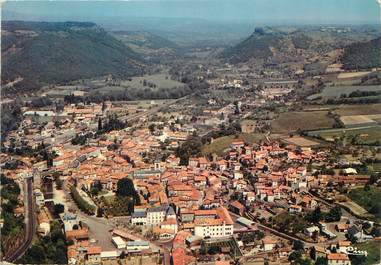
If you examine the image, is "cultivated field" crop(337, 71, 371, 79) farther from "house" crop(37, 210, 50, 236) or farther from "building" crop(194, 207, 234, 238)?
"house" crop(37, 210, 50, 236)

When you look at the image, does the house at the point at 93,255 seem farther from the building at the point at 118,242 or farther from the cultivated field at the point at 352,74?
the cultivated field at the point at 352,74

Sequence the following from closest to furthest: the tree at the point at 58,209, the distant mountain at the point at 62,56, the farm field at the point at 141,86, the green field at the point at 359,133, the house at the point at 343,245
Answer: the house at the point at 343,245, the tree at the point at 58,209, the green field at the point at 359,133, the distant mountain at the point at 62,56, the farm field at the point at 141,86

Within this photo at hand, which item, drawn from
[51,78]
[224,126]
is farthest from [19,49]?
[224,126]

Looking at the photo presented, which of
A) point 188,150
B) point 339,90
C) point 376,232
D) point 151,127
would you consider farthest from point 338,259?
point 339,90

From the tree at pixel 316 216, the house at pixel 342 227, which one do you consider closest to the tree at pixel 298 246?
the house at pixel 342 227

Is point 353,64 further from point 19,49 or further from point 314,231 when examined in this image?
point 314,231

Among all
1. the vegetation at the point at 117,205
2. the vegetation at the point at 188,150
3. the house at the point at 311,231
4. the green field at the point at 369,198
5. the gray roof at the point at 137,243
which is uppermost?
the green field at the point at 369,198
